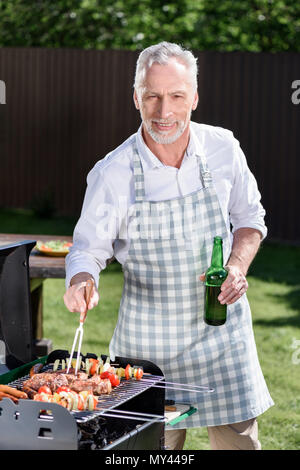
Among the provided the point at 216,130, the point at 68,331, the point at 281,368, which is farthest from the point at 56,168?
the point at 216,130

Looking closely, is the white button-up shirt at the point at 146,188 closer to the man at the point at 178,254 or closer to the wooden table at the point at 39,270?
the man at the point at 178,254

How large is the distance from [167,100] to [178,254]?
537 mm

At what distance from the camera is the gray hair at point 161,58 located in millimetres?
2625

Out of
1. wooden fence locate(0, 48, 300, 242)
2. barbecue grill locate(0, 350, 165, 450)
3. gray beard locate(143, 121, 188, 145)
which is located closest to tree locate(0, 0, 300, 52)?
wooden fence locate(0, 48, 300, 242)

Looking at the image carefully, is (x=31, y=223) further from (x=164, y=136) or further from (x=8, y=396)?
(x=8, y=396)

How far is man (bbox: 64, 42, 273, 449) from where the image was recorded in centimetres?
278

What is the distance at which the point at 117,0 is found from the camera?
14.4m

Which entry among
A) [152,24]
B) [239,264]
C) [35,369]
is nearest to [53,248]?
[239,264]

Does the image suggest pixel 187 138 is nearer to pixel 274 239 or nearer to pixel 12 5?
pixel 274 239

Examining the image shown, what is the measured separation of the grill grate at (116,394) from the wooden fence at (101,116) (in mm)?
7923

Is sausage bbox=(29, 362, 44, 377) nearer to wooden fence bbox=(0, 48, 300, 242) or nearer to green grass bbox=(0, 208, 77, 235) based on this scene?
green grass bbox=(0, 208, 77, 235)

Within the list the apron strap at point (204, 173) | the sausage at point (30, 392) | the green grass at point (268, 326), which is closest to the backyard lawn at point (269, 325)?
the green grass at point (268, 326)

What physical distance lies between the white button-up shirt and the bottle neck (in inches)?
7.9

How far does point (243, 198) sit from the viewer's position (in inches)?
116
